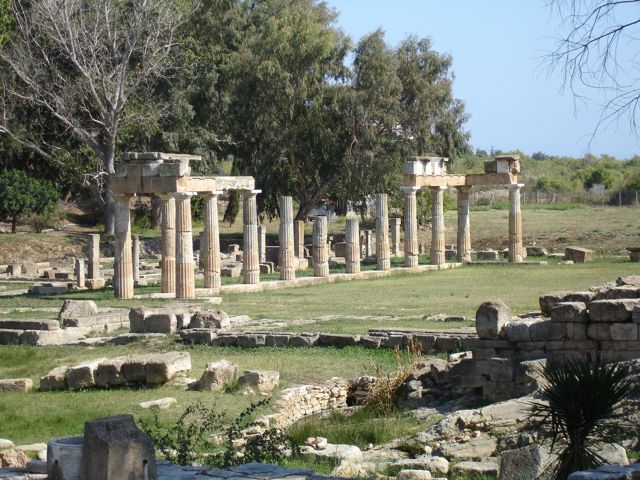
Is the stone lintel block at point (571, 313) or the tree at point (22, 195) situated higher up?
the tree at point (22, 195)

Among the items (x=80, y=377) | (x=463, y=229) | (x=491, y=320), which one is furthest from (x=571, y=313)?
(x=463, y=229)

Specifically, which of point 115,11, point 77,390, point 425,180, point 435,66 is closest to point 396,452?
point 77,390

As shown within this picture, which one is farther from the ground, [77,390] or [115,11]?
[115,11]

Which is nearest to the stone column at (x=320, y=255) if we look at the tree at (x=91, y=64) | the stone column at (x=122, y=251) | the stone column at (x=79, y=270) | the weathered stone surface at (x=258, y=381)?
the stone column at (x=79, y=270)

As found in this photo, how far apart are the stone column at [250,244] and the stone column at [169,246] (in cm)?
419

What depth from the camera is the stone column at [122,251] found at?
33.7 metres

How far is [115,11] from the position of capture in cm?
4847

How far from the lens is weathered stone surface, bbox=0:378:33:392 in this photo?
1850cm

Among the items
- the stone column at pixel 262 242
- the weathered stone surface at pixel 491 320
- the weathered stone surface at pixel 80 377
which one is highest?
the stone column at pixel 262 242

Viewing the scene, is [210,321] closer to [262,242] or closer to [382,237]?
[382,237]

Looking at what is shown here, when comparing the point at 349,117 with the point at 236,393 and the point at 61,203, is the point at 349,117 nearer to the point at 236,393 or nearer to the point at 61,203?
the point at 61,203

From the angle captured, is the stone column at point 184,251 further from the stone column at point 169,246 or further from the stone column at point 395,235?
the stone column at point 395,235

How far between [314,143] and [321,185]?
2.40 meters

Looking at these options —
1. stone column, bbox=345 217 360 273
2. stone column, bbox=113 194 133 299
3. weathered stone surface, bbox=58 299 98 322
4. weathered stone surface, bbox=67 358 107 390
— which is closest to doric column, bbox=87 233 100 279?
stone column, bbox=113 194 133 299
